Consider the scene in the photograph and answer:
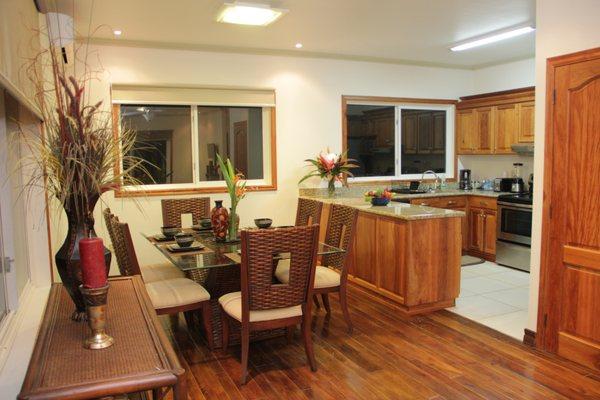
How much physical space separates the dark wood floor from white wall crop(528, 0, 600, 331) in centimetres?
48

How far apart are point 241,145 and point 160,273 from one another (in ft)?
7.47

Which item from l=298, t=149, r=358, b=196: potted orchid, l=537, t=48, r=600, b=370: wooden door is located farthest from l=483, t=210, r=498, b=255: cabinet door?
l=537, t=48, r=600, b=370: wooden door

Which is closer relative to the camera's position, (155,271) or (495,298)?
(155,271)

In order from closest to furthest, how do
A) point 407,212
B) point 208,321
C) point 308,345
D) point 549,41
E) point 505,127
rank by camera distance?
point 308,345 < point 549,41 < point 208,321 < point 407,212 < point 505,127

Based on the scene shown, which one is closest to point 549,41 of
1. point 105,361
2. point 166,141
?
point 105,361

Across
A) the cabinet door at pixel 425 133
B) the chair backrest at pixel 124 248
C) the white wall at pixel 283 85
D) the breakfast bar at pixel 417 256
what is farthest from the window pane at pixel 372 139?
the chair backrest at pixel 124 248

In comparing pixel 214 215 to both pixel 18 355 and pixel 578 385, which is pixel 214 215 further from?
pixel 578 385

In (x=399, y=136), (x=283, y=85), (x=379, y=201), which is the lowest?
(x=379, y=201)

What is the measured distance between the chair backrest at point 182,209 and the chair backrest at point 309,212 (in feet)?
3.32

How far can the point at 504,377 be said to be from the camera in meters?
3.01

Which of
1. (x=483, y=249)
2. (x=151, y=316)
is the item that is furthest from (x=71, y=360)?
(x=483, y=249)

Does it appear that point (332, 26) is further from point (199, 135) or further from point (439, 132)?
point (439, 132)

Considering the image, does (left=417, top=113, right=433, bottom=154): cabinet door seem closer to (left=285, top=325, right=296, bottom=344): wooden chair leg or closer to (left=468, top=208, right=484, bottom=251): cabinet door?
(left=468, top=208, right=484, bottom=251): cabinet door

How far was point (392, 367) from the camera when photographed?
3184 millimetres
